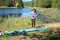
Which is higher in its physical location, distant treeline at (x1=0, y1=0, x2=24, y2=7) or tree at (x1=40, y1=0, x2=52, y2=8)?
tree at (x1=40, y1=0, x2=52, y2=8)

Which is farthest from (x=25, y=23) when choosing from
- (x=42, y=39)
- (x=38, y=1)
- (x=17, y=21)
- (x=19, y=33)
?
(x=38, y=1)

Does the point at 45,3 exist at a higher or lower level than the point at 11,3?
higher

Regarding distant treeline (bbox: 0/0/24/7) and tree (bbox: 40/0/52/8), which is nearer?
tree (bbox: 40/0/52/8)

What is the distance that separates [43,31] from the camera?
16.6m

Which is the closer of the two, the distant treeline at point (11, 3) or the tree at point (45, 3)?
the tree at point (45, 3)

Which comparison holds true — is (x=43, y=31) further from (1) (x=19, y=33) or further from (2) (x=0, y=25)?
(2) (x=0, y=25)

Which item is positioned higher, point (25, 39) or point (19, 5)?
point (25, 39)

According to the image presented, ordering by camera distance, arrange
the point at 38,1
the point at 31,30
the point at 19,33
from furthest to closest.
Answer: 1. the point at 38,1
2. the point at 31,30
3. the point at 19,33

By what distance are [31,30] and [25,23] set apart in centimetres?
327

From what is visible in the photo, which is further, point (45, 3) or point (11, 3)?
point (11, 3)

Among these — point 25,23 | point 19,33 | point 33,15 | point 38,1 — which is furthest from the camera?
point 38,1

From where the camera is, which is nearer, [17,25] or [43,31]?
[43,31]

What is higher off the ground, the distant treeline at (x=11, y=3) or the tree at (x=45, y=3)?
the tree at (x=45, y=3)

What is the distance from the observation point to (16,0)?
106 meters
